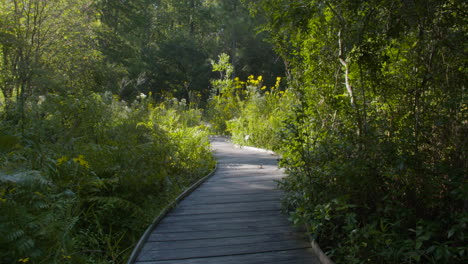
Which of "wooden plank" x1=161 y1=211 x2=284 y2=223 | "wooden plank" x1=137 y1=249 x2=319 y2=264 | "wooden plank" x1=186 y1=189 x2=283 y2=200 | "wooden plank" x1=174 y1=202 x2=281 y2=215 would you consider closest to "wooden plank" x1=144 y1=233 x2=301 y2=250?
"wooden plank" x1=137 y1=249 x2=319 y2=264

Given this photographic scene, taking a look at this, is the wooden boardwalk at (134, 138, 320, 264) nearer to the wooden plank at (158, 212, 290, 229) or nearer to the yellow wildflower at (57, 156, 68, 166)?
the wooden plank at (158, 212, 290, 229)

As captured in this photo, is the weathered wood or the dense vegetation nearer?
the dense vegetation

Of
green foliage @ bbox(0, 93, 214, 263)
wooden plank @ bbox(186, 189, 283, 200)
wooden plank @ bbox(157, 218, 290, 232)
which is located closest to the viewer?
green foliage @ bbox(0, 93, 214, 263)

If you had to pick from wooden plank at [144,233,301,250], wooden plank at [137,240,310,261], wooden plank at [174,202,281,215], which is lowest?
wooden plank at [137,240,310,261]

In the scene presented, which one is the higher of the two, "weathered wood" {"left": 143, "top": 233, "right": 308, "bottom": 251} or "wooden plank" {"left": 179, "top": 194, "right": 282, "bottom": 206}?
"wooden plank" {"left": 179, "top": 194, "right": 282, "bottom": 206}

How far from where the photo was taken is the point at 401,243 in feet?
8.46

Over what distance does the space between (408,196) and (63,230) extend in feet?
8.83

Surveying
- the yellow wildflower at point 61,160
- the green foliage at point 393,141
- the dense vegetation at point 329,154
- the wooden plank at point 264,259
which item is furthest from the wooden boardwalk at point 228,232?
the yellow wildflower at point 61,160

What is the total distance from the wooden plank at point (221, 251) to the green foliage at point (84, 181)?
1.00 feet

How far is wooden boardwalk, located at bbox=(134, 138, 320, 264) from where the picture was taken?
322 centimetres

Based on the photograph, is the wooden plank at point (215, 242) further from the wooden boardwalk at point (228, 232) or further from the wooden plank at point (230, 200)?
the wooden plank at point (230, 200)

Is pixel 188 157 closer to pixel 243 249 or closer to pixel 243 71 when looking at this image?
pixel 243 249

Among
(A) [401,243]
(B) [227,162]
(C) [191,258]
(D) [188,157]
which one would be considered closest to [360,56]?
(A) [401,243]

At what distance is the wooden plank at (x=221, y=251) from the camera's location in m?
3.22
